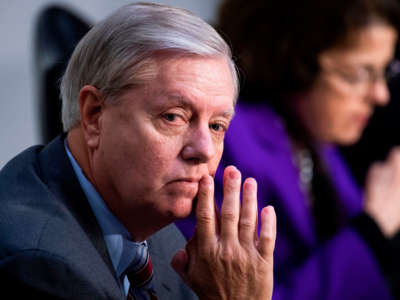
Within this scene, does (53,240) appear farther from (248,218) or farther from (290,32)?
(290,32)

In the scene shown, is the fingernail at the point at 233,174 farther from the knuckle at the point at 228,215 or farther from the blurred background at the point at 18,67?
the blurred background at the point at 18,67

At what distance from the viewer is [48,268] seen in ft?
1.65

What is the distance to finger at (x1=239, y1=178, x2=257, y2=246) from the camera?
0.58 m

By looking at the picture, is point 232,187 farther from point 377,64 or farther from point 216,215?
point 377,64

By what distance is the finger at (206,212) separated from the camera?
55cm

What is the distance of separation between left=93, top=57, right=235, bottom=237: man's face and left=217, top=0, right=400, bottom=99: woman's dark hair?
821mm

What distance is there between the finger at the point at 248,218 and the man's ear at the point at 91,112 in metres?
0.16

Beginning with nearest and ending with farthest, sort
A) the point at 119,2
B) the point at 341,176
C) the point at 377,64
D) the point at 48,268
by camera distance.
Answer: the point at 48,268, the point at 377,64, the point at 341,176, the point at 119,2

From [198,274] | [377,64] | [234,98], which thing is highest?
[234,98]

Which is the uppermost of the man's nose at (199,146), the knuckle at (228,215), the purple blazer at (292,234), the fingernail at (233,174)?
the man's nose at (199,146)

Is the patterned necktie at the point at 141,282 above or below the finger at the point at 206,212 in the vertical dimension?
below

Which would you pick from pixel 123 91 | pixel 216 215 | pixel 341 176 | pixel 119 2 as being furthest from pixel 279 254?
pixel 119 2

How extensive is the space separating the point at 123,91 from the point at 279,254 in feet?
2.58

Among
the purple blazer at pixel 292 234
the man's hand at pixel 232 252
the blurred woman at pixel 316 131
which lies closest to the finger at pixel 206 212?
the man's hand at pixel 232 252
